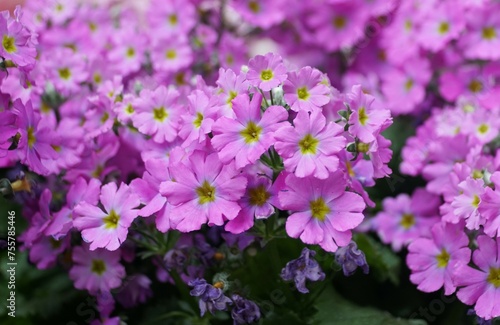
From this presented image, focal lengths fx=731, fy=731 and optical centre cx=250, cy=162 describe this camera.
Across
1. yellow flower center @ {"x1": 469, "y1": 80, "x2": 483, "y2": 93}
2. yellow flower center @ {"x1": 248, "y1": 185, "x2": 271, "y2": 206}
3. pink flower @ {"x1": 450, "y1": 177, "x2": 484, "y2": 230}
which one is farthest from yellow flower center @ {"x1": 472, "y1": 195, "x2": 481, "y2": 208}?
yellow flower center @ {"x1": 469, "y1": 80, "x2": 483, "y2": 93}

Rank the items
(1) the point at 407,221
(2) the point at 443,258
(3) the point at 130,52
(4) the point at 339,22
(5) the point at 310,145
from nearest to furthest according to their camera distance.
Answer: (5) the point at 310,145 < (2) the point at 443,258 < (1) the point at 407,221 < (3) the point at 130,52 < (4) the point at 339,22

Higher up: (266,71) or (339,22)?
(266,71)

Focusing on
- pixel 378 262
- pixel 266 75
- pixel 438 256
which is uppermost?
pixel 266 75

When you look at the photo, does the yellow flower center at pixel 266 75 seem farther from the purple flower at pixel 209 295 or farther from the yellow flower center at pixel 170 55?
the yellow flower center at pixel 170 55

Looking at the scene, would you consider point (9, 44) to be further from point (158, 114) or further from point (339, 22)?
point (339, 22)

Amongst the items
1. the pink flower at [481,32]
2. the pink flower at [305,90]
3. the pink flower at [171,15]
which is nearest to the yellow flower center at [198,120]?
the pink flower at [305,90]

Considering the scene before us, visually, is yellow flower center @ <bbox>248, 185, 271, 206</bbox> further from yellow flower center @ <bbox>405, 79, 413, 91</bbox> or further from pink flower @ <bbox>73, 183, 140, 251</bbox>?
yellow flower center @ <bbox>405, 79, 413, 91</bbox>

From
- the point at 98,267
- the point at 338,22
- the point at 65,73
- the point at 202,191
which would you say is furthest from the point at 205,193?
the point at 338,22

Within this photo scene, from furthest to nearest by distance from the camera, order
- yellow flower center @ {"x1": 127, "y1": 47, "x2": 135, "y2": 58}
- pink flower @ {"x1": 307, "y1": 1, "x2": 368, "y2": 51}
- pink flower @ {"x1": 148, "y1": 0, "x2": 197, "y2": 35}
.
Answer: pink flower @ {"x1": 307, "y1": 1, "x2": 368, "y2": 51}
pink flower @ {"x1": 148, "y1": 0, "x2": 197, "y2": 35}
yellow flower center @ {"x1": 127, "y1": 47, "x2": 135, "y2": 58}
